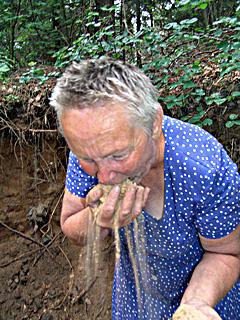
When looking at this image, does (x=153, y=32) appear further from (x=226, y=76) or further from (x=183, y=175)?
(x=183, y=175)

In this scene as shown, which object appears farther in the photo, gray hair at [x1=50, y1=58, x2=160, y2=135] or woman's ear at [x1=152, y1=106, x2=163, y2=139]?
woman's ear at [x1=152, y1=106, x2=163, y2=139]

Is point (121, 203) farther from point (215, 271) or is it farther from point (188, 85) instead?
point (188, 85)

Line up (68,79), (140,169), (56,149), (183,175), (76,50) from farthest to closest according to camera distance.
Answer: (56,149), (76,50), (183,175), (140,169), (68,79)

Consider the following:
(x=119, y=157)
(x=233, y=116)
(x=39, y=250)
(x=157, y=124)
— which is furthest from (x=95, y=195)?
(x=39, y=250)

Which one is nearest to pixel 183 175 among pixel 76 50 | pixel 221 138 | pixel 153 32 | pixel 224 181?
pixel 224 181

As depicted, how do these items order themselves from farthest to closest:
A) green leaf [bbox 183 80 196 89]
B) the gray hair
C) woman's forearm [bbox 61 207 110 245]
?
green leaf [bbox 183 80 196 89], woman's forearm [bbox 61 207 110 245], the gray hair

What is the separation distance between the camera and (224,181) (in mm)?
1211

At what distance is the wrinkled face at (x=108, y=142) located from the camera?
971 millimetres

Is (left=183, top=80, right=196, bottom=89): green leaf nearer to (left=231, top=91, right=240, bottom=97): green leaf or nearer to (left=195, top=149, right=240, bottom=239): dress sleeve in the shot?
(left=231, top=91, right=240, bottom=97): green leaf

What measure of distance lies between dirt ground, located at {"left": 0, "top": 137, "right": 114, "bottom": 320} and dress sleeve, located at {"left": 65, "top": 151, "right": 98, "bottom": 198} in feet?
5.52

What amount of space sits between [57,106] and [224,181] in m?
0.55

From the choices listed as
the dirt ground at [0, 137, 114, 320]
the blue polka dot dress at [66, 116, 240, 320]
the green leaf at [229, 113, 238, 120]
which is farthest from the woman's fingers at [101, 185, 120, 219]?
the dirt ground at [0, 137, 114, 320]

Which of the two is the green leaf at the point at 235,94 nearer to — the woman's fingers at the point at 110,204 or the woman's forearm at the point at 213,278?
the woman's forearm at the point at 213,278

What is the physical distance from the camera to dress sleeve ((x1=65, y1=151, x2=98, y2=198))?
1.36 metres
